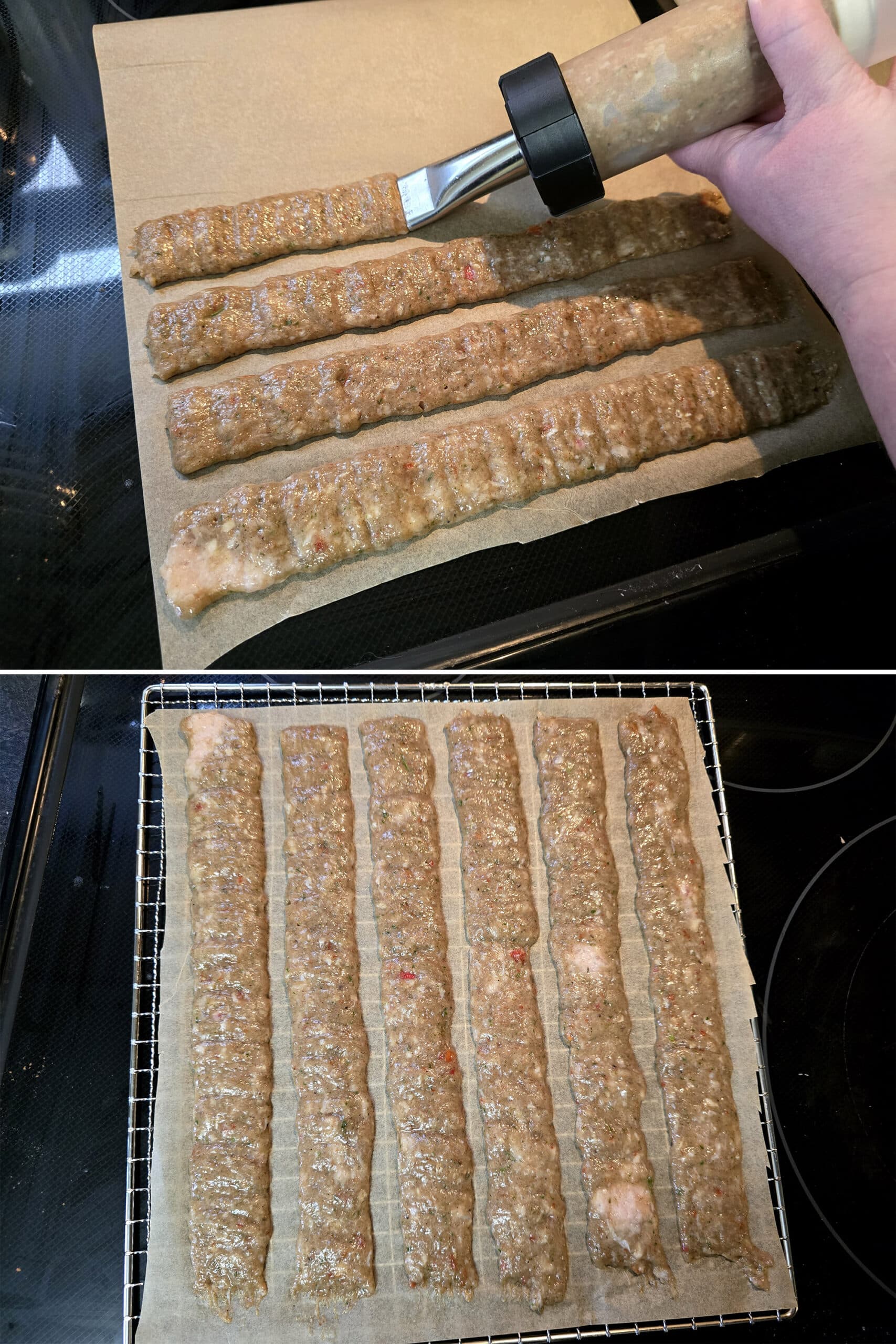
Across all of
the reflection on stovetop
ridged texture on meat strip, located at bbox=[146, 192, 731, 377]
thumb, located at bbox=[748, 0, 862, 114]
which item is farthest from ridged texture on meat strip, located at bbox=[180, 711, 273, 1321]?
thumb, located at bbox=[748, 0, 862, 114]

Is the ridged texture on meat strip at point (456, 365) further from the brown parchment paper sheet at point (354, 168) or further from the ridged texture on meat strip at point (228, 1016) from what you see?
the ridged texture on meat strip at point (228, 1016)

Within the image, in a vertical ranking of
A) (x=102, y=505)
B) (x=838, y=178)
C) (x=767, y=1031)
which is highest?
(x=838, y=178)

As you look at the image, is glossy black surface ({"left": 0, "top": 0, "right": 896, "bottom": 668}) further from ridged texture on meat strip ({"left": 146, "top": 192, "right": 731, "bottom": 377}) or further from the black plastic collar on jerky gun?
the black plastic collar on jerky gun

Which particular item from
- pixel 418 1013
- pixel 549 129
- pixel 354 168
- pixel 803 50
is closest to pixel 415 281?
pixel 354 168

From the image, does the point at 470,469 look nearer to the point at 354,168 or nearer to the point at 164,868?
the point at 354,168

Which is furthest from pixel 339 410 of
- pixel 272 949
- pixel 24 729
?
pixel 272 949

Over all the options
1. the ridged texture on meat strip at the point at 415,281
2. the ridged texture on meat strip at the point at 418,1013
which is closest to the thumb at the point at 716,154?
the ridged texture on meat strip at the point at 415,281
